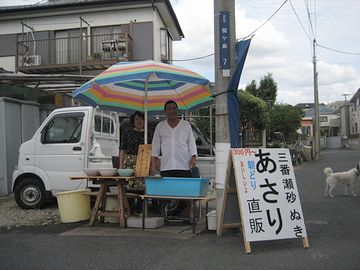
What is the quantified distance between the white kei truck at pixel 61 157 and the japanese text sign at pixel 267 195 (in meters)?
2.98

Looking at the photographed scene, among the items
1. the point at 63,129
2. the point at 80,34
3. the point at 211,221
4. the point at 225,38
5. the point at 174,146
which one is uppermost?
the point at 80,34

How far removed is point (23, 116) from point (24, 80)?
1101 mm

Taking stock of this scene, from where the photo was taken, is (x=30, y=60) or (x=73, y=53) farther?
(x=73, y=53)

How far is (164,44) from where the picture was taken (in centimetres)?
2372

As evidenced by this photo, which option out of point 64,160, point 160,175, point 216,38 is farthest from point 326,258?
point 64,160

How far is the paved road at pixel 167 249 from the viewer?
221 inches

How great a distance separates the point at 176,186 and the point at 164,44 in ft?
57.1

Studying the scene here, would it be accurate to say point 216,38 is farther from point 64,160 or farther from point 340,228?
point 64,160

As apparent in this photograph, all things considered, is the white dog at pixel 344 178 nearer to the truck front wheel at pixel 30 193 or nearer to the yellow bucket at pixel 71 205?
the yellow bucket at pixel 71 205

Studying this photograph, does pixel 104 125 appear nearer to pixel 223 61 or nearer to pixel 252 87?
pixel 223 61

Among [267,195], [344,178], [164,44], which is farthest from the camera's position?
[164,44]

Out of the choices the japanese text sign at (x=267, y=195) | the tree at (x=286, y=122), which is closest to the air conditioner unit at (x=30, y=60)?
the japanese text sign at (x=267, y=195)

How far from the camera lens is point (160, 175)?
25.6 ft

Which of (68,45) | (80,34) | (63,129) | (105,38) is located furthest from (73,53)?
(63,129)
